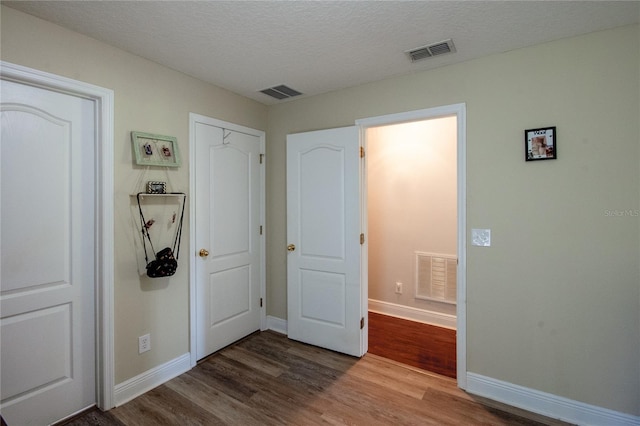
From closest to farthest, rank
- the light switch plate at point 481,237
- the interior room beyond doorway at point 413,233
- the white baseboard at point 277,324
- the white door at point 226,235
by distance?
the light switch plate at point 481,237, the white door at point 226,235, the white baseboard at point 277,324, the interior room beyond doorway at point 413,233

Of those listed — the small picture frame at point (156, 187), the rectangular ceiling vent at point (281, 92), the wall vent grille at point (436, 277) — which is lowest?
the wall vent grille at point (436, 277)

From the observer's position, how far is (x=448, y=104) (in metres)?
2.30

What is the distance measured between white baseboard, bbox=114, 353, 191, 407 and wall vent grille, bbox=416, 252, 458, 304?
251 centimetres

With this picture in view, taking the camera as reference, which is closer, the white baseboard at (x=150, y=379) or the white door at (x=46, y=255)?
the white door at (x=46, y=255)

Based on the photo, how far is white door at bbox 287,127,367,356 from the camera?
2705mm

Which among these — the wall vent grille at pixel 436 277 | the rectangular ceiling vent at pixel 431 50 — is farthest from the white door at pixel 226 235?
the wall vent grille at pixel 436 277

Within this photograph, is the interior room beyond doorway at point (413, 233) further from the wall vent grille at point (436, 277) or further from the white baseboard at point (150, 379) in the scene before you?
the white baseboard at point (150, 379)

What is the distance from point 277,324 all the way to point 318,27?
2.75 meters

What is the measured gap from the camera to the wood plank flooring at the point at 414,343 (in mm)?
2637

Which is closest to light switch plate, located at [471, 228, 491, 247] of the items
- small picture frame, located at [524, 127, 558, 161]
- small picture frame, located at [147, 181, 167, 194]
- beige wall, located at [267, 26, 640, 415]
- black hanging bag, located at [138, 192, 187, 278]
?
beige wall, located at [267, 26, 640, 415]

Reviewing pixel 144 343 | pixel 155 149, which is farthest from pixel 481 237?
pixel 144 343

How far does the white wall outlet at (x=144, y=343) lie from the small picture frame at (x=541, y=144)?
9.68ft

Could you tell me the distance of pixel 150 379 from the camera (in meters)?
2.25

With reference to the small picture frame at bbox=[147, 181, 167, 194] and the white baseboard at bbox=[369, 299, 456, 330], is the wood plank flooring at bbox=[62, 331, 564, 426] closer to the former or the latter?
the white baseboard at bbox=[369, 299, 456, 330]
